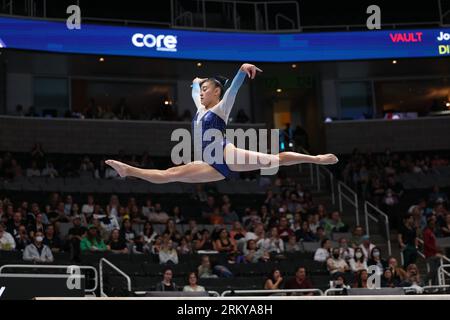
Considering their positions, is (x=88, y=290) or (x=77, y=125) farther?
(x=77, y=125)

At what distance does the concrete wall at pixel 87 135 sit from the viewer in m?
21.0

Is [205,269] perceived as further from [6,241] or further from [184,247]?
[6,241]

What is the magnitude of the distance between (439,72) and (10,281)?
54.2 feet

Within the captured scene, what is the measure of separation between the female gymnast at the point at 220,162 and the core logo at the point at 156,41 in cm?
1167

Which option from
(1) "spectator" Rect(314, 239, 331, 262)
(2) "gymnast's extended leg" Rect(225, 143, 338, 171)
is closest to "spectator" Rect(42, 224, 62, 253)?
(1) "spectator" Rect(314, 239, 331, 262)

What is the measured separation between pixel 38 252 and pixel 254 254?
3.98 m

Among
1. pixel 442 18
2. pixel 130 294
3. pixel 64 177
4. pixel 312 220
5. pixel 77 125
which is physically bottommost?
pixel 130 294

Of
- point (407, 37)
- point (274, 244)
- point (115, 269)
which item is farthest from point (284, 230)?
point (407, 37)

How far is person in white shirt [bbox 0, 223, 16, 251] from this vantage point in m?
13.6

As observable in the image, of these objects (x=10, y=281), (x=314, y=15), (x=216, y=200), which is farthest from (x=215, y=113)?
(x=314, y=15)

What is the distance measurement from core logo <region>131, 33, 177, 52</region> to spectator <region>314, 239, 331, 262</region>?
729cm

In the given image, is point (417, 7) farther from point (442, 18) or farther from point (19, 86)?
point (19, 86)

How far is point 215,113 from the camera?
8.19 m

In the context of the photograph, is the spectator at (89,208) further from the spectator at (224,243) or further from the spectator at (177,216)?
the spectator at (224,243)
